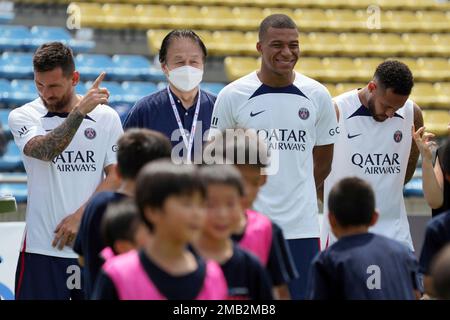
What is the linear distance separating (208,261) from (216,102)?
272 centimetres

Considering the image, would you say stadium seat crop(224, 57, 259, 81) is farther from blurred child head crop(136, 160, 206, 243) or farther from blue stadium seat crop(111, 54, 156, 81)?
blurred child head crop(136, 160, 206, 243)

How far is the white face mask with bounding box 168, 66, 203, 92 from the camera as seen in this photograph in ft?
22.0

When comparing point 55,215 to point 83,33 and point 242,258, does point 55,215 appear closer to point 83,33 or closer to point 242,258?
point 242,258

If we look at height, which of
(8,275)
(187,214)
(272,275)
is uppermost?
(187,214)

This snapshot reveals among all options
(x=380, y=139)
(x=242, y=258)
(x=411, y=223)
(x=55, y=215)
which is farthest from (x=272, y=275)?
(x=411, y=223)

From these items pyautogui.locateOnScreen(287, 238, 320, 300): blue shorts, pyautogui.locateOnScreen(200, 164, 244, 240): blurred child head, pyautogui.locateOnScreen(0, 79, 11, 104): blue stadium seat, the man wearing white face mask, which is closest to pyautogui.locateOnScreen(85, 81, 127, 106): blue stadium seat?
pyautogui.locateOnScreen(0, 79, 11, 104): blue stadium seat

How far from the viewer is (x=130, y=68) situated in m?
15.8

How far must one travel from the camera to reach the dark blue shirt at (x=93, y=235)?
4793 mm

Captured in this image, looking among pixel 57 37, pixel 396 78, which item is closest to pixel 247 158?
pixel 396 78

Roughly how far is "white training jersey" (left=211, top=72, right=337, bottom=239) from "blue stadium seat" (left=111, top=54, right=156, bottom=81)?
9.23 meters

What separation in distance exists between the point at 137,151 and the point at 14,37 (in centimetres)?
1139

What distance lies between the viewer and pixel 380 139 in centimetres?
700


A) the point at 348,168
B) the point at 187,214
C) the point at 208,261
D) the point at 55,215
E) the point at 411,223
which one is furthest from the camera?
the point at 411,223

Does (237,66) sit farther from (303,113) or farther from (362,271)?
(362,271)
